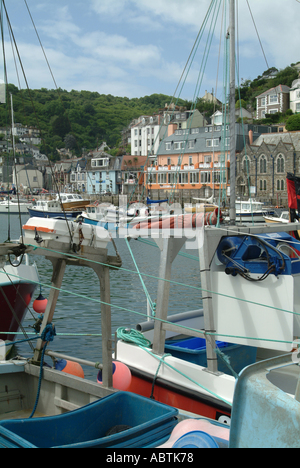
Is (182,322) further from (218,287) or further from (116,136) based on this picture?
(116,136)

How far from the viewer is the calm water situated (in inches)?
507

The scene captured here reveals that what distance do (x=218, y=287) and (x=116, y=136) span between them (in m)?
166

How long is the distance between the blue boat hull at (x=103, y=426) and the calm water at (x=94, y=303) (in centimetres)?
244

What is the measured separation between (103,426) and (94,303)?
12.8 metres

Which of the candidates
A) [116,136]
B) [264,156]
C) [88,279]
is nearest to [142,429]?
[88,279]

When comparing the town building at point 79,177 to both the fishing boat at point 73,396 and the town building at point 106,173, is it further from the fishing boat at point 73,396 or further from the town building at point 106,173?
the fishing boat at point 73,396

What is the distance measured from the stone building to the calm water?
148ft

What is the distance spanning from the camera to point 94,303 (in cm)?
1794

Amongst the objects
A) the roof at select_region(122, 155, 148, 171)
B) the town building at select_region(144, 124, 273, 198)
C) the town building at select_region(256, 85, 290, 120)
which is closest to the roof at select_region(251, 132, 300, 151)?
the town building at select_region(144, 124, 273, 198)

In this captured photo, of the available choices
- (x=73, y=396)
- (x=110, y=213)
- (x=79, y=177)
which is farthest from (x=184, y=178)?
(x=73, y=396)

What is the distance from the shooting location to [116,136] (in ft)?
547

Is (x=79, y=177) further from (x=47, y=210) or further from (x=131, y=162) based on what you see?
(x=47, y=210)

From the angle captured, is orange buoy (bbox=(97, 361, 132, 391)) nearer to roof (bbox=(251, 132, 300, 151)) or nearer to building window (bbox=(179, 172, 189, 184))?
roof (bbox=(251, 132, 300, 151))
